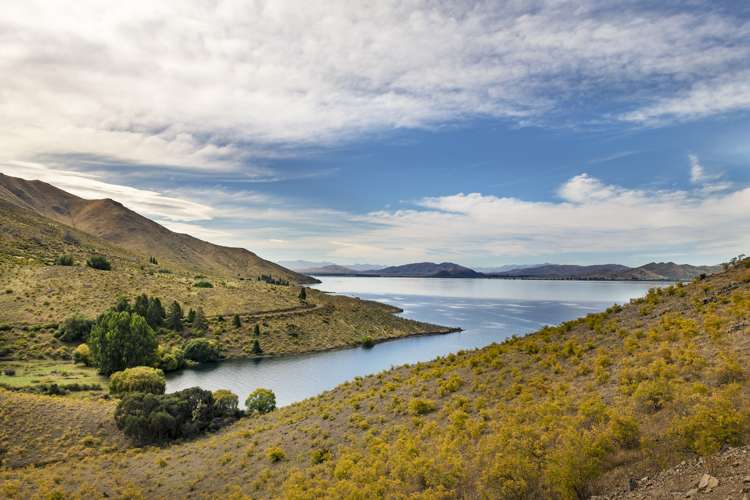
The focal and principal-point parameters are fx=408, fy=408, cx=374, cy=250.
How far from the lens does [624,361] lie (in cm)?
1842

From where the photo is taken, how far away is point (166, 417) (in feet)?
130

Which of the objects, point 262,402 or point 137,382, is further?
point 137,382

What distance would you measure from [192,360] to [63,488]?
65.6 metres

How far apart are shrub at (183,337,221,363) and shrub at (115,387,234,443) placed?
161ft

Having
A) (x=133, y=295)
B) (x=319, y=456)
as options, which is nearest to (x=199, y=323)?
(x=133, y=295)

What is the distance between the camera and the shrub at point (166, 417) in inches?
1549

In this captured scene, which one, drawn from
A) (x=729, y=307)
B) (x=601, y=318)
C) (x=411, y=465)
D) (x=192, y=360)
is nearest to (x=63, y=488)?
(x=411, y=465)

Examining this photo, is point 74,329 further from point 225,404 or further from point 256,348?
point 225,404

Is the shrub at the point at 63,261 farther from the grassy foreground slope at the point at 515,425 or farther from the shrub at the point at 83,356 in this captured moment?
the grassy foreground slope at the point at 515,425

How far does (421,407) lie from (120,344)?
232 feet

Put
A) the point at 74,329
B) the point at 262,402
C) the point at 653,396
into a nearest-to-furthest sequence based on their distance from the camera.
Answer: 1. the point at 653,396
2. the point at 262,402
3. the point at 74,329

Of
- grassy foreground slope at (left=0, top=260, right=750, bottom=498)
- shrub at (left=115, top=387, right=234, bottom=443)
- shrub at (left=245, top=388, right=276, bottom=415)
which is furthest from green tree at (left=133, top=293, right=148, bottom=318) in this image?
grassy foreground slope at (left=0, top=260, right=750, bottom=498)

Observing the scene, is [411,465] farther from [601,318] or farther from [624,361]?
[601,318]

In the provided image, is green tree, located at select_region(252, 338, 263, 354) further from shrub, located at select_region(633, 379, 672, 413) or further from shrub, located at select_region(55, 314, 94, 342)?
shrub, located at select_region(633, 379, 672, 413)
